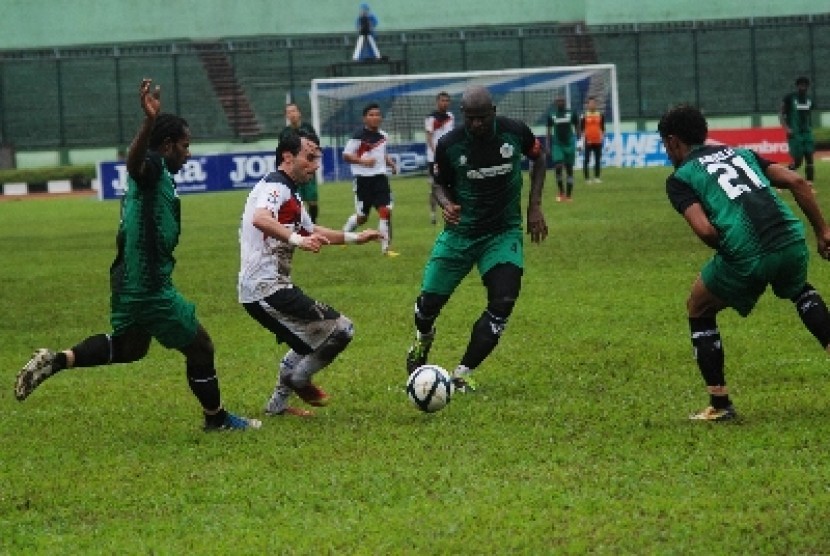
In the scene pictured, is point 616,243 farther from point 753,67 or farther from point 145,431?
point 753,67

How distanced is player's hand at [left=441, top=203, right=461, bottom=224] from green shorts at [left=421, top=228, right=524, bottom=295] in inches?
7.8

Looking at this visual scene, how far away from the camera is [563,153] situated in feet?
118

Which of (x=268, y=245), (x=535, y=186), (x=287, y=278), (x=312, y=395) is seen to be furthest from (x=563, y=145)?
(x=268, y=245)

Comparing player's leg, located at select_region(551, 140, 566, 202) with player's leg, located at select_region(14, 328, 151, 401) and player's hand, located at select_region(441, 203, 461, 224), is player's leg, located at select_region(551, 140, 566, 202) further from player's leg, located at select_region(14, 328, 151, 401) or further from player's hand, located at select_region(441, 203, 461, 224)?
player's leg, located at select_region(14, 328, 151, 401)

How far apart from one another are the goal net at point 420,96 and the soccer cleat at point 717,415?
3389 centimetres

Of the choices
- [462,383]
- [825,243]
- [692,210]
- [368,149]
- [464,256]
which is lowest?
[462,383]

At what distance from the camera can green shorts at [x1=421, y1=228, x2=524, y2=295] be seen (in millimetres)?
11680

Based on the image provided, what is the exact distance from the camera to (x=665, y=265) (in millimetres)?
19875

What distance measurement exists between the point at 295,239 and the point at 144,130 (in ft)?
3.79

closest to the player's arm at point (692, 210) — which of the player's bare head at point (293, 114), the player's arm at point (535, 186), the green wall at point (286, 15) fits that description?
the player's arm at point (535, 186)

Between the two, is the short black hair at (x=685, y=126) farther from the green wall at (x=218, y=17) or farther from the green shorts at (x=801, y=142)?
the green wall at (x=218, y=17)

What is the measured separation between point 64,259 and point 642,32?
34497 mm

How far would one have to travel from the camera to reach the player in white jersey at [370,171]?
953 inches

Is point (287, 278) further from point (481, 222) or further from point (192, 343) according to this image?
point (481, 222)
